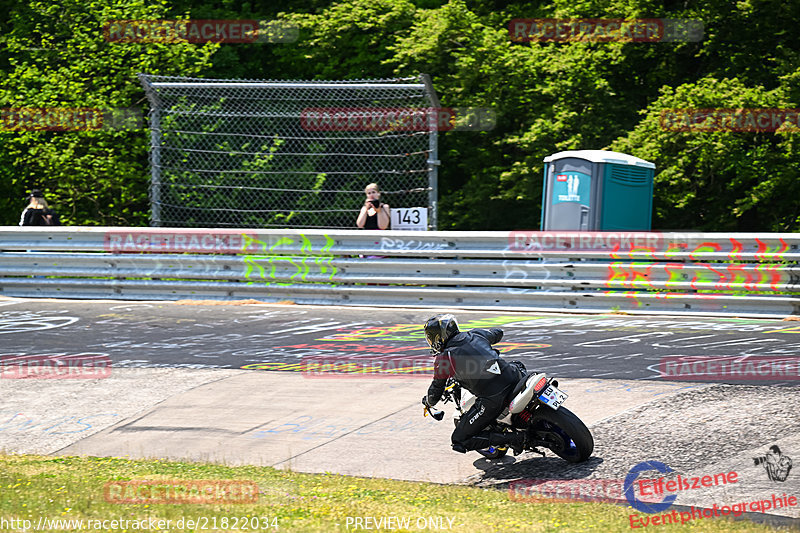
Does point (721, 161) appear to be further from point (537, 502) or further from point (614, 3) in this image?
point (537, 502)

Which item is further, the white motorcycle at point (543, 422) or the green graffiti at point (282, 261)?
the green graffiti at point (282, 261)

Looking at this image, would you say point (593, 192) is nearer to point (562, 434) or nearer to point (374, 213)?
point (374, 213)

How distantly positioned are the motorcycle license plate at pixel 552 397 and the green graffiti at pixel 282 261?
6709mm

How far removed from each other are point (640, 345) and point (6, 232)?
9099 mm

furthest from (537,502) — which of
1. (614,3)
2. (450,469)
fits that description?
(614,3)

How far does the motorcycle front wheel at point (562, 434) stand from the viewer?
6699mm

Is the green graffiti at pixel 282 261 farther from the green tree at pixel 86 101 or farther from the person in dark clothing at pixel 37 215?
the green tree at pixel 86 101

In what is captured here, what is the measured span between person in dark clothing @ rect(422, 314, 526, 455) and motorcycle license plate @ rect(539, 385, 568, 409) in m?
0.22

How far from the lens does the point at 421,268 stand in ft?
42.4

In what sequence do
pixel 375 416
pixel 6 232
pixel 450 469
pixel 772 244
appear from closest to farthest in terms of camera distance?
1. pixel 450 469
2. pixel 375 416
3. pixel 772 244
4. pixel 6 232

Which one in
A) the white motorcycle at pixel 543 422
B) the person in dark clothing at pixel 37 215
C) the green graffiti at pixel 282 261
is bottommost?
the white motorcycle at pixel 543 422

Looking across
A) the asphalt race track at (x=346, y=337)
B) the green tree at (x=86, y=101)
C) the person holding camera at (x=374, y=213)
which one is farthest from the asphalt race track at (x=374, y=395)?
the green tree at (x=86, y=101)

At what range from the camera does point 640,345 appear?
10.2 metres

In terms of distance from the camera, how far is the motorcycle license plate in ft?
22.3
